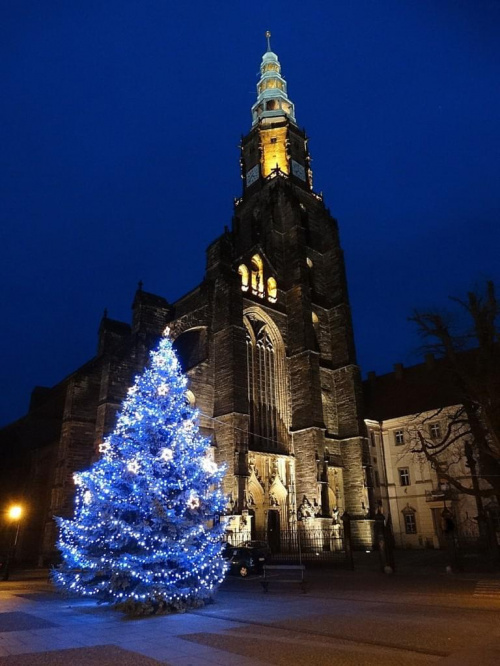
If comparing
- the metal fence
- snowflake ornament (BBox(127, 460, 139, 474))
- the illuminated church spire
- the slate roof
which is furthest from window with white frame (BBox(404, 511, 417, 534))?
the illuminated church spire

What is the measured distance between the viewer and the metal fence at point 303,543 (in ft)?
68.6

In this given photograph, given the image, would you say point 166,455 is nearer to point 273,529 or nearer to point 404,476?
point 273,529

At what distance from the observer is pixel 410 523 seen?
32.4 metres

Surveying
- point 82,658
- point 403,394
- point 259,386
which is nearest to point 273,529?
point 259,386

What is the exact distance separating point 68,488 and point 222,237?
1676cm

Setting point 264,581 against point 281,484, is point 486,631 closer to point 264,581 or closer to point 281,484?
point 264,581

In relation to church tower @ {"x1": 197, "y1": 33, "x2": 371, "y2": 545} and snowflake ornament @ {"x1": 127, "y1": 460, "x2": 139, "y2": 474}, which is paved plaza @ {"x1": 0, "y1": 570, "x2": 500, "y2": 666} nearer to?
snowflake ornament @ {"x1": 127, "y1": 460, "x2": 139, "y2": 474}

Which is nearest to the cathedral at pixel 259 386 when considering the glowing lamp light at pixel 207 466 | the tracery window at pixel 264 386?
the tracery window at pixel 264 386

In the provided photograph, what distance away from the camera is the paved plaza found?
6.04 metres

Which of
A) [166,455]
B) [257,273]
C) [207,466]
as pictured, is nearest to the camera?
[166,455]

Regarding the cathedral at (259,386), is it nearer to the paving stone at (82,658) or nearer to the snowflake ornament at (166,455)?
the snowflake ornament at (166,455)

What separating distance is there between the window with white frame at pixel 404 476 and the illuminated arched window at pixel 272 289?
1527 centimetres

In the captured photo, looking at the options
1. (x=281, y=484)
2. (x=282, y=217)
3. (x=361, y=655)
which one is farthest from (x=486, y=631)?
(x=282, y=217)

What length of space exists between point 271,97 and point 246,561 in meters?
46.3
